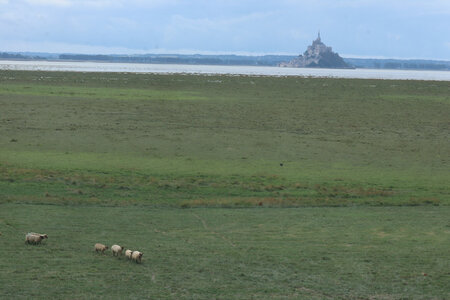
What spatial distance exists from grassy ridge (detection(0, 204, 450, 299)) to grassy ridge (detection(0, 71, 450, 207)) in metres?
2.79

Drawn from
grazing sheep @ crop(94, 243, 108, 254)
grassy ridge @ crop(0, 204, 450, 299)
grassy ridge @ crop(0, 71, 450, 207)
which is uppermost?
grazing sheep @ crop(94, 243, 108, 254)

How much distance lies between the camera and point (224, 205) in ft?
74.6

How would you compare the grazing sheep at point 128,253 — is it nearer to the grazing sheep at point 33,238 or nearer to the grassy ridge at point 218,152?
the grazing sheep at point 33,238

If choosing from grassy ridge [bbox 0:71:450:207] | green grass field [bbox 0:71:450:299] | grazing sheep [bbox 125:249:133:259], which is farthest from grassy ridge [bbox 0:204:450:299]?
grassy ridge [bbox 0:71:450:207]

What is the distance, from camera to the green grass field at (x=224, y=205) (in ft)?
46.0

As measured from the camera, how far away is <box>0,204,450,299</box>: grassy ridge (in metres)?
13.4

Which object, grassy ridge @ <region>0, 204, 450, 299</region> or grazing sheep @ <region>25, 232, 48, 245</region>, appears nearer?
grassy ridge @ <region>0, 204, 450, 299</region>

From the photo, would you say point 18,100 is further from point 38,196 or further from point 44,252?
point 44,252

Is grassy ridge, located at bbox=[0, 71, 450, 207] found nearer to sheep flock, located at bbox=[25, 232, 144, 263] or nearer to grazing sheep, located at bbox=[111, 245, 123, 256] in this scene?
sheep flock, located at bbox=[25, 232, 144, 263]

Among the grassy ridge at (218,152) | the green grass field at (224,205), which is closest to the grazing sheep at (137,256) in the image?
the green grass field at (224,205)

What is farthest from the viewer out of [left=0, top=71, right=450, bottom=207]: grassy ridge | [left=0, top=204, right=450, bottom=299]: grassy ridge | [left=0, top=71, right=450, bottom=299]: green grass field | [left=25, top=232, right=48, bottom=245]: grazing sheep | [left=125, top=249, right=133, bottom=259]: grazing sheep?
[left=0, top=71, right=450, bottom=207]: grassy ridge

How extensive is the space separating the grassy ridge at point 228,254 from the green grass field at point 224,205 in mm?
52

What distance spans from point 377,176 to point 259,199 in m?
7.95

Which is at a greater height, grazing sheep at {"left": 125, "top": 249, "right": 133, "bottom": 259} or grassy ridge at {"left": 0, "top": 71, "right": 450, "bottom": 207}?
grazing sheep at {"left": 125, "top": 249, "right": 133, "bottom": 259}
